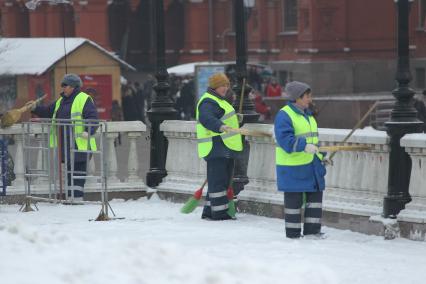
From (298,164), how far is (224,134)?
1899 mm

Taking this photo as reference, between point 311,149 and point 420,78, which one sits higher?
point 311,149

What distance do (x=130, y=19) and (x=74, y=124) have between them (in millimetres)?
48099

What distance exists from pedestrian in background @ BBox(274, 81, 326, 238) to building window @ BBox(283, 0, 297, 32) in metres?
39.1

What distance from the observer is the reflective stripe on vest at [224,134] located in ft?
47.4

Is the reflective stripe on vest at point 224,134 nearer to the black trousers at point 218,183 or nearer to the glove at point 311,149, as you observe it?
the black trousers at point 218,183

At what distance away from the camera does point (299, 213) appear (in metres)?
12.8

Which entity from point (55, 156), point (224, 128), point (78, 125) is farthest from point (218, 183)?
point (55, 156)

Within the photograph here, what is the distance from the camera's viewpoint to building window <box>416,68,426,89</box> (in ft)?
148

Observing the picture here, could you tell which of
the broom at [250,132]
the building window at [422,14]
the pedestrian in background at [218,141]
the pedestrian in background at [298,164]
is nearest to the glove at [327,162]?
the pedestrian in background at [298,164]

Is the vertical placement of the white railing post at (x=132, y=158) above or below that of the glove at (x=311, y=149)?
below

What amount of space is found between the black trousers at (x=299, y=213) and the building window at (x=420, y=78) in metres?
32.8

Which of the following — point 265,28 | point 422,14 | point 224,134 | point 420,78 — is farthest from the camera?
point 265,28

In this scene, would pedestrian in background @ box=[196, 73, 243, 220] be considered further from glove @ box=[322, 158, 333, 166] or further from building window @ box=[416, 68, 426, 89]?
building window @ box=[416, 68, 426, 89]

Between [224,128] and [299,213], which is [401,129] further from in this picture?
[224,128]
